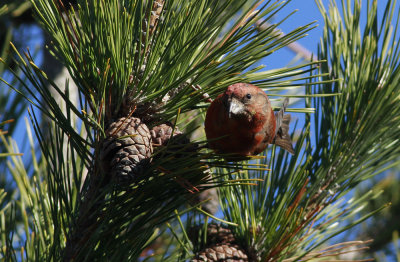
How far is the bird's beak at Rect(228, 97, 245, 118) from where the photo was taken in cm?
97

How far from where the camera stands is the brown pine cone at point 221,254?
123 cm

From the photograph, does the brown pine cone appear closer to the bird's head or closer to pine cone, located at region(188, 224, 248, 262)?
pine cone, located at region(188, 224, 248, 262)

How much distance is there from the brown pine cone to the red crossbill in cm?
32

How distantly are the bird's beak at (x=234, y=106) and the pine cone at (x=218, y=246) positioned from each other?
1.36 ft

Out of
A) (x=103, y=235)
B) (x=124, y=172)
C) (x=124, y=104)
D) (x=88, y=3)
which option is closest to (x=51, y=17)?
(x=88, y=3)

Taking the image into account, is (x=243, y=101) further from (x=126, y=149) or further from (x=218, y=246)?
(x=218, y=246)

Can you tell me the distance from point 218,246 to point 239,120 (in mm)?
399

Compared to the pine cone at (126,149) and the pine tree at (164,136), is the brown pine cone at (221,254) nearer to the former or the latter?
the pine tree at (164,136)

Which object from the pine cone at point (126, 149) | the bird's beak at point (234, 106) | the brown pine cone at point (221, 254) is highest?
the bird's beak at point (234, 106)

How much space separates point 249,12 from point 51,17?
39cm

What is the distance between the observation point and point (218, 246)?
1273mm

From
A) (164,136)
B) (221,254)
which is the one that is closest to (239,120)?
(164,136)

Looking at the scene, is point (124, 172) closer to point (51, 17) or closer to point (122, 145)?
point (122, 145)

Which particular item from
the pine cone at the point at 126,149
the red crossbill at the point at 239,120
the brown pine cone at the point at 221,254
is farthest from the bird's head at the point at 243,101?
the brown pine cone at the point at 221,254
